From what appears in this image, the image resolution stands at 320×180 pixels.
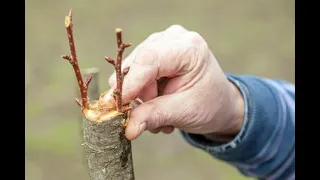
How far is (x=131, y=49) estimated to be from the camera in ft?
15.4

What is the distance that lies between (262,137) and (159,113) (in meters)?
0.61

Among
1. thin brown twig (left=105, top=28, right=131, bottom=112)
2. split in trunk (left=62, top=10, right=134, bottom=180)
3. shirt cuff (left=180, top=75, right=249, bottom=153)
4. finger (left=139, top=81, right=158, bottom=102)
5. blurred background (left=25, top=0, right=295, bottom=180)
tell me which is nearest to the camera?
thin brown twig (left=105, top=28, right=131, bottom=112)

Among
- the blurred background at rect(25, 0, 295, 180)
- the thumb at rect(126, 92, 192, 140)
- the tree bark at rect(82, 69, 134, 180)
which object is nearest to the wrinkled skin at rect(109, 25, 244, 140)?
the thumb at rect(126, 92, 192, 140)

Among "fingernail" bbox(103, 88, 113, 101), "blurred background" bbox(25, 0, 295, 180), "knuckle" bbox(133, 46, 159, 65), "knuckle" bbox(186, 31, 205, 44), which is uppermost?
"knuckle" bbox(186, 31, 205, 44)

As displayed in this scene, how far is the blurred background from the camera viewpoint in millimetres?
3973

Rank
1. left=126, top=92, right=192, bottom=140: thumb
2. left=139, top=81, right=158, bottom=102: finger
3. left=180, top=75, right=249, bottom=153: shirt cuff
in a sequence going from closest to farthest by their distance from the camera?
left=126, top=92, right=192, bottom=140: thumb < left=139, top=81, right=158, bottom=102: finger < left=180, top=75, right=249, bottom=153: shirt cuff

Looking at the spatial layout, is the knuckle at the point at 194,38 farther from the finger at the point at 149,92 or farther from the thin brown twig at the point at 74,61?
the thin brown twig at the point at 74,61

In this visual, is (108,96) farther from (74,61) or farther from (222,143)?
(222,143)

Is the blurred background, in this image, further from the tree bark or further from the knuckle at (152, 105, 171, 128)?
the tree bark

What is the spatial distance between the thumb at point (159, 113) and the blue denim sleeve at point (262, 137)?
1.19 feet

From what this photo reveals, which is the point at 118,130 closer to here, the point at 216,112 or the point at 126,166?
the point at 126,166

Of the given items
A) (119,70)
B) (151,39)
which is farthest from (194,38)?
(119,70)

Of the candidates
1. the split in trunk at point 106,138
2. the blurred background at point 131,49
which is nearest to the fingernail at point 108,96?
the split in trunk at point 106,138

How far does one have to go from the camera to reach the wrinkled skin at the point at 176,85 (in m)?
1.37
